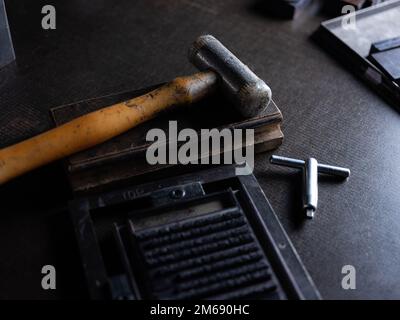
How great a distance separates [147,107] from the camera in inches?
44.9

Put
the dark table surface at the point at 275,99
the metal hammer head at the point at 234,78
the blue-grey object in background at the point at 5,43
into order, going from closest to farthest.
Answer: the dark table surface at the point at 275,99
the metal hammer head at the point at 234,78
the blue-grey object in background at the point at 5,43

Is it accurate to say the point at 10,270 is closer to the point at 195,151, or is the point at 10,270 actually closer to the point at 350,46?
the point at 195,151

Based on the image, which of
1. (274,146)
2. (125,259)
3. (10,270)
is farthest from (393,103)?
(10,270)

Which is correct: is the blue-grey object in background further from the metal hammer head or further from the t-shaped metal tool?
the t-shaped metal tool

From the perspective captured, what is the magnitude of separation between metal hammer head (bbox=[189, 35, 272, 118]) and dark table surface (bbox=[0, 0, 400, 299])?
0.13m

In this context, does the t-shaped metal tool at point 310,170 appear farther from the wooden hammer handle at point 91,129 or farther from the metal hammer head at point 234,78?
the wooden hammer handle at point 91,129

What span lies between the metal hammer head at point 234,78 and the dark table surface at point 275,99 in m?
0.13

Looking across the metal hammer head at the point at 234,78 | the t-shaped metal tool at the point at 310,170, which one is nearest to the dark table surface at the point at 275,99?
the t-shaped metal tool at the point at 310,170

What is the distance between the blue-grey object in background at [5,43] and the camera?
1297 mm

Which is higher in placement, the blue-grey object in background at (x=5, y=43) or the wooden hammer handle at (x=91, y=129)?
the blue-grey object in background at (x=5, y=43)

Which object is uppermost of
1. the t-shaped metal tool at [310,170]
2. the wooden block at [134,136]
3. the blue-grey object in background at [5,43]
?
Result: the blue-grey object in background at [5,43]

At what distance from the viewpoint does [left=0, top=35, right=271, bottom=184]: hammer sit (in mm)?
1063

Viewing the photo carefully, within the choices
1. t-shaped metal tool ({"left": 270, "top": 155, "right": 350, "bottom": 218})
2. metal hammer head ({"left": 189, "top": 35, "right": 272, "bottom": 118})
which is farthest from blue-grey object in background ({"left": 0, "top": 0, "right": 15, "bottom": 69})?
t-shaped metal tool ({"left": 270, "top": 155, "right": 350, "bottom": 218})

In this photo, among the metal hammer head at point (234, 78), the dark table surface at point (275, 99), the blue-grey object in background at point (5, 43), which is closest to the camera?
the dark table surface at point (275, 99)
